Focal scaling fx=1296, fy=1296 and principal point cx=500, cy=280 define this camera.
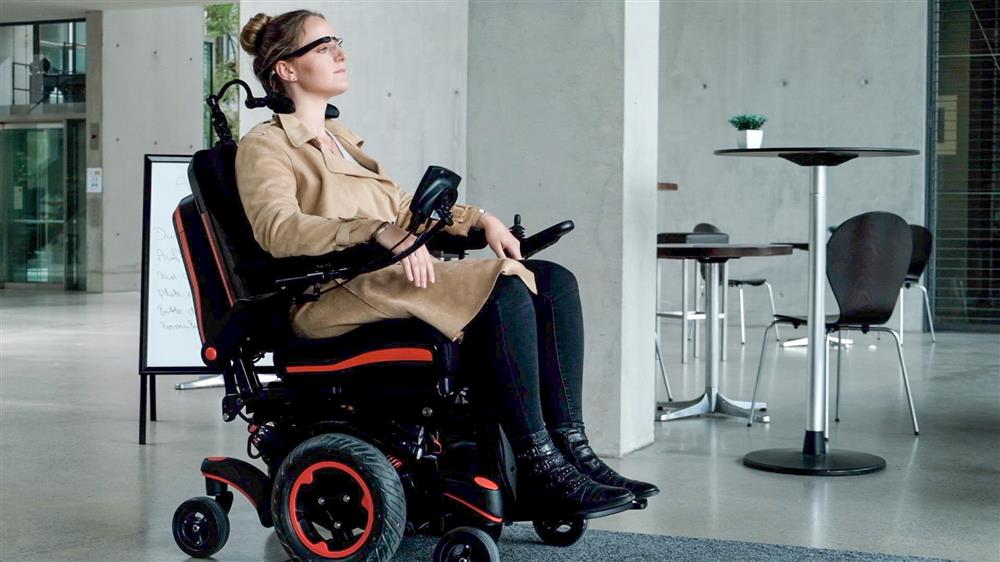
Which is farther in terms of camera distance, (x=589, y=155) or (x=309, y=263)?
(x=589, y=155)

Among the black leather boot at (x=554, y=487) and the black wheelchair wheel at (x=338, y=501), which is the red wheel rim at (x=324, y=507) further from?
the black leather boot at (x=554, y=487)

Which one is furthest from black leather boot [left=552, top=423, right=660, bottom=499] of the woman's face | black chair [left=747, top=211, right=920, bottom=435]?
black chair [left=747, top=211, right=920, bottom=435]

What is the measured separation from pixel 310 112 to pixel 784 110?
7.49 meters

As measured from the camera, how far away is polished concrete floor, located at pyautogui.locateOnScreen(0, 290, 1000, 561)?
9.87 ft

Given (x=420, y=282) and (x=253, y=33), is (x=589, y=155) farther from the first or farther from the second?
(x=420, y=282)

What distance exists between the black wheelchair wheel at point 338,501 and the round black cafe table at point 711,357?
2.37 m

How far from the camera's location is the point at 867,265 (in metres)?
4.32

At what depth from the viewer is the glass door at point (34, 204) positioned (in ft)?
45.7

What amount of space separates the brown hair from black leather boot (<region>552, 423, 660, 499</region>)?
3.18 feet

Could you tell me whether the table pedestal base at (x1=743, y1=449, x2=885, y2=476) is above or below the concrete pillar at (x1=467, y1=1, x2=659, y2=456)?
below

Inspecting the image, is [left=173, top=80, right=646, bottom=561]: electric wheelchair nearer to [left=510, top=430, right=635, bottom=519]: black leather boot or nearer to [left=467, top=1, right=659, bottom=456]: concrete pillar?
[left=510, top=430, right=635, bottom=519]: black leather boot

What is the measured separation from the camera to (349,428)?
8.52 ft

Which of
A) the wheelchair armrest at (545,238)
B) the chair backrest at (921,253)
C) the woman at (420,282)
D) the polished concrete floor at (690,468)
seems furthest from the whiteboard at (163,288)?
the chair backrest at (921,253)

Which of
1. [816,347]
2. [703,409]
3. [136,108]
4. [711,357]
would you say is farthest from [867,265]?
[136,108]
